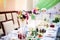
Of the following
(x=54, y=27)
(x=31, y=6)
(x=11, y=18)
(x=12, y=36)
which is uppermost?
(x=31, y=6)

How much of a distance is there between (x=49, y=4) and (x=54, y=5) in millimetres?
72

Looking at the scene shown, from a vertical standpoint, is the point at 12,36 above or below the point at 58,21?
below

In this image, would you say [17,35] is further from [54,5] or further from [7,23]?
[54,5]

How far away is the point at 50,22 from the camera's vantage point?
1.69 meters

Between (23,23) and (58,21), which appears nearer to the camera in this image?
(58,21)

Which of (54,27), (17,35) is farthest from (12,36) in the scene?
(54,27)

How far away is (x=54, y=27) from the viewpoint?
1.68 m

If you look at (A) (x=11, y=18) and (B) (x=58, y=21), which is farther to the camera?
(A) (x=11, y=18)

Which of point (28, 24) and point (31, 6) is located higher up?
point (31, 6)

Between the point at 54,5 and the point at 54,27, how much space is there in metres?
0.31

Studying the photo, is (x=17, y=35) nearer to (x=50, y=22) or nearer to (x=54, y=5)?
(x=50, y=22)

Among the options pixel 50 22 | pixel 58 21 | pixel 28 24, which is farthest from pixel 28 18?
pixel 58 21

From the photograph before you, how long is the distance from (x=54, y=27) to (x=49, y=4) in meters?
0.34

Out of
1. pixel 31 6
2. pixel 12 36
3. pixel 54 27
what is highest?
pixel 31 6
